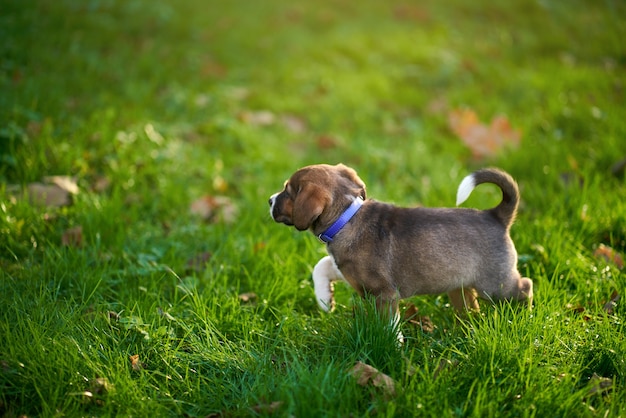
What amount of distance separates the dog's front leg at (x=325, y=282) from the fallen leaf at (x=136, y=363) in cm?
122

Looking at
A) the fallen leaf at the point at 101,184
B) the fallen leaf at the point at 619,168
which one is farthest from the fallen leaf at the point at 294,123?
the fallen leaf at the point at 619,168

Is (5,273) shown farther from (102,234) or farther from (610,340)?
(610,340)

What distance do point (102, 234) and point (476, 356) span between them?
313cm

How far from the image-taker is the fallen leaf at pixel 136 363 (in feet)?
11.0

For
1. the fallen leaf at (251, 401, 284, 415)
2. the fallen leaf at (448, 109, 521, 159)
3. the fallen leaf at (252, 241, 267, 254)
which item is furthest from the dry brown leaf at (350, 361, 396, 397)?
the fallen leaf at (448, 109, 521, 159)

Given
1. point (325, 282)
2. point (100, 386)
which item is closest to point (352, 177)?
point (325, 282)

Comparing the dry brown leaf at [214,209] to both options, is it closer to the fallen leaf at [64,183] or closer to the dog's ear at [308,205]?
the fallen leaf at [64,183]

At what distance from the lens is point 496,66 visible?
9070mm

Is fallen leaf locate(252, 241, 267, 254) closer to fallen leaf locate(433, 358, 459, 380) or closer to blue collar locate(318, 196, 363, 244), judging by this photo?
blue collar locate(318, 196, 363, 244)

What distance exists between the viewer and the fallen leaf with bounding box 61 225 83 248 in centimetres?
464

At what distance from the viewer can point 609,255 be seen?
4.60 m

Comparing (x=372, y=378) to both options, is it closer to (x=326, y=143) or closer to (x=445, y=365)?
(x=445, y=365)

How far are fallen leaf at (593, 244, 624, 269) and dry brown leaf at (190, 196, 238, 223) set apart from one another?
124 inches

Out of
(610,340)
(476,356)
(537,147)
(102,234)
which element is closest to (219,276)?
(102,234)
